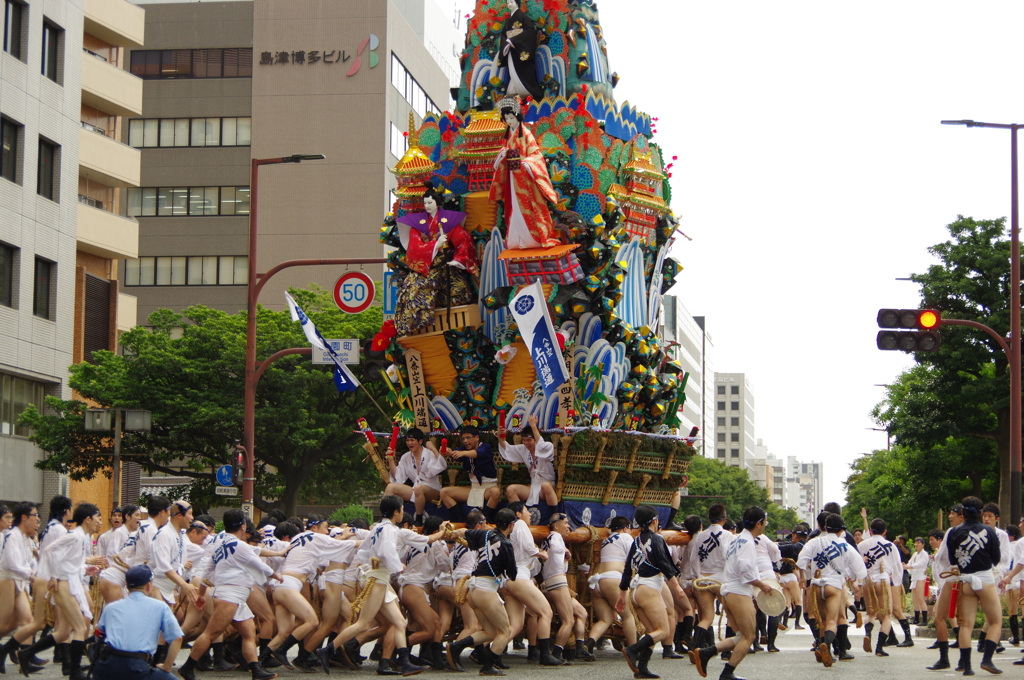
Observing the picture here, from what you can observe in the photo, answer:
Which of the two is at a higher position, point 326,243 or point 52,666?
point 326,243

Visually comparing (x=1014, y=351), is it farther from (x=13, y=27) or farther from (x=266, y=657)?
(x=13, y=27)

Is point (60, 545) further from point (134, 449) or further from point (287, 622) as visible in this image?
point (134, 449)

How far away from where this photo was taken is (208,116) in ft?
202

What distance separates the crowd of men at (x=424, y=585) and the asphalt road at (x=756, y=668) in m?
0.23

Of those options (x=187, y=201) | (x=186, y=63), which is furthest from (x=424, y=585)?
(x=186, y=63)

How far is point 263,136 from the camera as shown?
197 ft

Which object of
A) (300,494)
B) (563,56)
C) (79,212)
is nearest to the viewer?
(563,56)

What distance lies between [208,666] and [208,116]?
48066mm

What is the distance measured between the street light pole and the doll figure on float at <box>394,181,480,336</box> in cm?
1021

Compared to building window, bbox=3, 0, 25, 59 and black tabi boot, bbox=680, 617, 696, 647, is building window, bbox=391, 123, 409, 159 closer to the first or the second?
building window, bbox=3, 0, 25, 59

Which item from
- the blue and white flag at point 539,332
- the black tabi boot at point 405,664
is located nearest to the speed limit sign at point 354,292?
the blue and white flag at point 539,332

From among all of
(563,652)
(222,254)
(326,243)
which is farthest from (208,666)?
(222,254)

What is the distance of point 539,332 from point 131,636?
975 centimetres

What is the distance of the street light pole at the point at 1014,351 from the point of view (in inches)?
942
